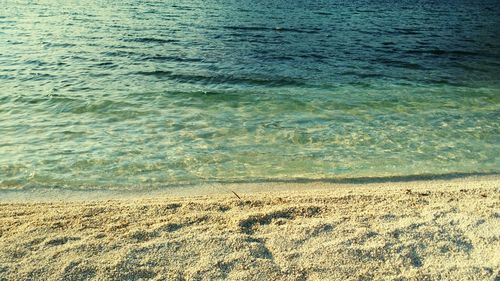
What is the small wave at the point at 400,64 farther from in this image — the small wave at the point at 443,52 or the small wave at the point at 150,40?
the small wave at the point at 150,40

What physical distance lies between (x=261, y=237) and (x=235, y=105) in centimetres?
735

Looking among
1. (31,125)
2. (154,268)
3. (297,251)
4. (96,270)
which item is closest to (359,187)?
(297,251)

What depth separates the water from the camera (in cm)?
824

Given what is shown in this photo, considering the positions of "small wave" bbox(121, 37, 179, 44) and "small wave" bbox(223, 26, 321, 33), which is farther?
"small wave" bbox(223, 26, 321, 33)

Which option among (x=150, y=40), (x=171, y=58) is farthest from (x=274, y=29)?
(x=171, y=58)

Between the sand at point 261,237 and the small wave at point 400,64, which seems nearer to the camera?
the sand at point 261,237

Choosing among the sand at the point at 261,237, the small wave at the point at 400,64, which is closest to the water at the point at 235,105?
the small wave at the point at 400,64

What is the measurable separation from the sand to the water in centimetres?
130

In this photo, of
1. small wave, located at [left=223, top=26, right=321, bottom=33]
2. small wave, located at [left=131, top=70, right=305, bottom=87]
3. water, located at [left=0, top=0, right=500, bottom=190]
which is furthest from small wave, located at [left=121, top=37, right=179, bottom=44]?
small wave, located at [left=131, top=70, right=305, bottom=87]

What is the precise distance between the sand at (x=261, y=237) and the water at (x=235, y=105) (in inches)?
51.1

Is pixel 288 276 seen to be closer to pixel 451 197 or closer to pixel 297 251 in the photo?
pixel 297 251

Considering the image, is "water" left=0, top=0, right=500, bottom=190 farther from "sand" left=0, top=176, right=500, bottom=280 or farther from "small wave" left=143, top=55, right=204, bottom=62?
"sand" left=0, top=176, right=500, bottom=280

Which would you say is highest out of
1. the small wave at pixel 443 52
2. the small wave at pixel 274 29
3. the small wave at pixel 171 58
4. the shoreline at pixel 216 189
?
the small wave at pixel 443 52

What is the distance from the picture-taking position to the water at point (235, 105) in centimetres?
824
